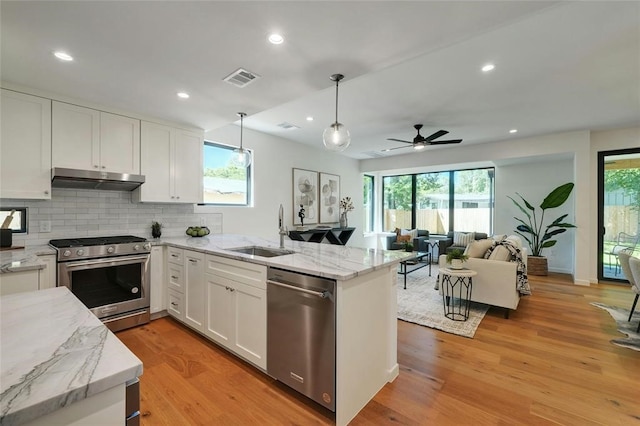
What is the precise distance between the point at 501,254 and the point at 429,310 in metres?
1.16

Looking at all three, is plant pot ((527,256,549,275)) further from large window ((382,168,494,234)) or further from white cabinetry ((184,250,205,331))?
white cabinetry ((184,250,205,331))

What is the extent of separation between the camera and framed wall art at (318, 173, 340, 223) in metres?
6.29

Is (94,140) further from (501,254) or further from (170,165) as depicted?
(501,254)

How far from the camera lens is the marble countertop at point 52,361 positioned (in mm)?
553

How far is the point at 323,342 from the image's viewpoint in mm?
1755

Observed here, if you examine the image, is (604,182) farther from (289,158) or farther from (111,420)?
(111,420)

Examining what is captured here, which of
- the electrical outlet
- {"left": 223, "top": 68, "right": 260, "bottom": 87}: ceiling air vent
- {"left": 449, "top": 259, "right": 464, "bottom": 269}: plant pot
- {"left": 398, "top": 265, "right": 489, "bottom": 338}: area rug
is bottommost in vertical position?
{"left": 398, "top": 265, "right": 489, "bottom": 338}: area rug

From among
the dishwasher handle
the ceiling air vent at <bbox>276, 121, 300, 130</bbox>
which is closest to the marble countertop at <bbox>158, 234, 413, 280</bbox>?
the dishwasher handle

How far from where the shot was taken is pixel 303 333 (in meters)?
1.87

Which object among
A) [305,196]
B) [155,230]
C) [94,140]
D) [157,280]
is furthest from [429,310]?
[94,140]

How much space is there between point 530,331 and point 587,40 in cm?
282

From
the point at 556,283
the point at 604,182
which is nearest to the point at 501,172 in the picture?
the point at 604,182

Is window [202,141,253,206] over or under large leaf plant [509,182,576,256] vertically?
over

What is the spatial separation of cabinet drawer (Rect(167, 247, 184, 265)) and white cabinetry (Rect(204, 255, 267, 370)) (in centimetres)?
59
